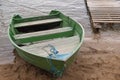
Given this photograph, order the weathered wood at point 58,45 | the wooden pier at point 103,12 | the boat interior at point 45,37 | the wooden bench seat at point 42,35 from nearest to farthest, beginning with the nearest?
the weathered wood at point 58,45, the boat interior at point 45,37, the wooden bench seat at point 42,35, the wooden pier at point 103,12

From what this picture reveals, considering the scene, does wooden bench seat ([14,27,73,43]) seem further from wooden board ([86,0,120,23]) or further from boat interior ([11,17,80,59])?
wooden board ([86,0,120,23])

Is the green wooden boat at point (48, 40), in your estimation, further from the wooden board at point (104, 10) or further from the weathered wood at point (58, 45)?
the wooden board at point (104, 10)

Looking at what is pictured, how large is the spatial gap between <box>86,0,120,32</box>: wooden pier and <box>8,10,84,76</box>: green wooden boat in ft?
4.36

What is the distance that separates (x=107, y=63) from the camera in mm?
5273

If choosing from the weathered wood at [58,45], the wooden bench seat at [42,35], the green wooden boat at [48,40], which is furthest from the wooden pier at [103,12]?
the weathered wood at [58,45]

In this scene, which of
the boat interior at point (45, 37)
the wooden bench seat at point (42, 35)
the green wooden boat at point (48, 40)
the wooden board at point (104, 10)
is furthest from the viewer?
the wooden board at point (104, 10)

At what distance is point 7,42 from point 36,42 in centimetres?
125

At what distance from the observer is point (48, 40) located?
525cm

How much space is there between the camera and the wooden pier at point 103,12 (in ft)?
22.7

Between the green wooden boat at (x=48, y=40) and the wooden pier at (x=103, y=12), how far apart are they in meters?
1.33

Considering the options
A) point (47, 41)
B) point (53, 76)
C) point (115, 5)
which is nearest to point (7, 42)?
point (47, 41)

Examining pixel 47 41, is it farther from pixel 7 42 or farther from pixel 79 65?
pixel 7 42

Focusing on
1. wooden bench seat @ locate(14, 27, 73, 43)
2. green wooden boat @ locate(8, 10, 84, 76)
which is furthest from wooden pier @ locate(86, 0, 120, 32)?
wooden bench seat @ locate(14, 27, 73, 43)

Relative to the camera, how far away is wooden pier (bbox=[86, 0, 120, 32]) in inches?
272
